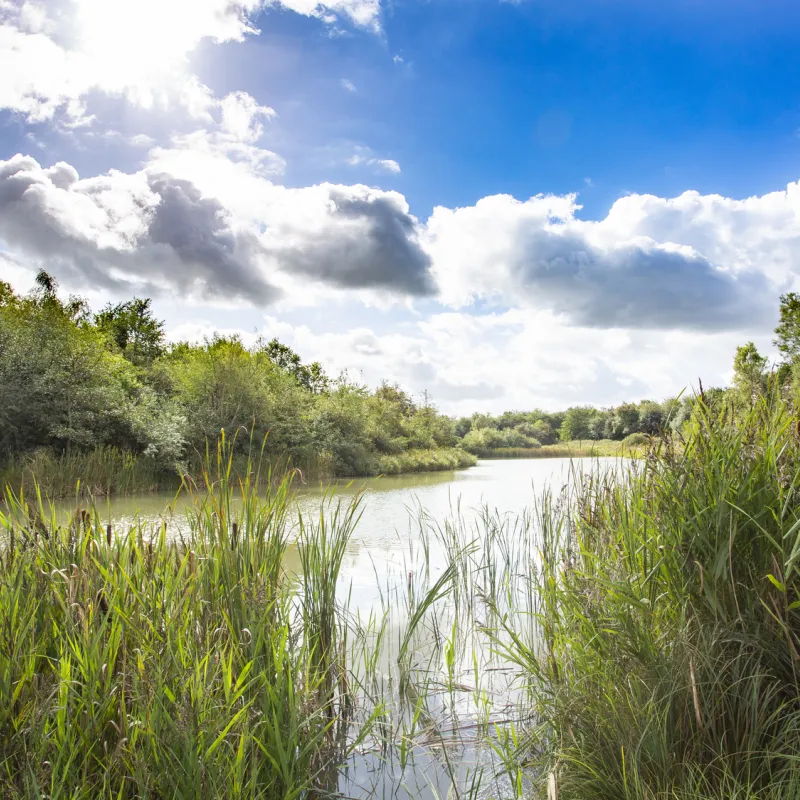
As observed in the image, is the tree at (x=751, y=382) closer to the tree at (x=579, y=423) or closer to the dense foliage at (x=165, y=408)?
the dense foliage at (x=165, y=408)

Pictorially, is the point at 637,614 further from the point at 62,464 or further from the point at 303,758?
the point at 62,464

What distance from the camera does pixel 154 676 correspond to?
1562mm

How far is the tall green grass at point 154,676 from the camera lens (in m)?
1.45

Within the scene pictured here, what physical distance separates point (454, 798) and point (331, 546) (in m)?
1.11

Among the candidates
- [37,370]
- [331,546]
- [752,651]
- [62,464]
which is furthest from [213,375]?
[752,651]

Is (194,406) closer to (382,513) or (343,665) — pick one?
(382,513)

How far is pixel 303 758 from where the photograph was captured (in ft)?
5.75

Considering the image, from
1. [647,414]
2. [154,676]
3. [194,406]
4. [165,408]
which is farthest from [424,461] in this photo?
[154,676]

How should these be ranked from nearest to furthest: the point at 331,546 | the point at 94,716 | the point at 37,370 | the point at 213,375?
1. the point at 94,716
2. the point at 331,546
3. the point at 37,370
4. the point at 213,375

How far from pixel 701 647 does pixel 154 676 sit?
1.71m

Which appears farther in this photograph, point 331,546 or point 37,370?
point 37,370

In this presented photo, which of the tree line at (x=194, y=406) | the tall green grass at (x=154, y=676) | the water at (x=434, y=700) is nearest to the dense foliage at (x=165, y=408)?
the tree line at (x=194, y=406)

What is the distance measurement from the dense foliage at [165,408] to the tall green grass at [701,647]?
4482mm

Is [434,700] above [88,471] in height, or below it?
below
